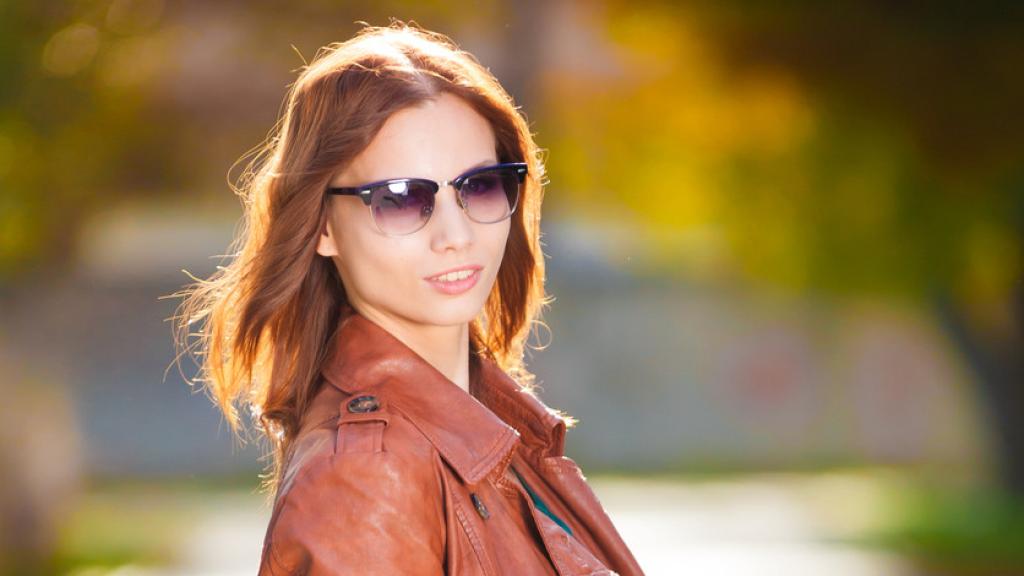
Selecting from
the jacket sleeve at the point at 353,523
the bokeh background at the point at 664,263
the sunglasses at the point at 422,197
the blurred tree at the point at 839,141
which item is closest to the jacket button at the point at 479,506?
the jacket sleeve at the point at 353,523

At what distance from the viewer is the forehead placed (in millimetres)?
2102

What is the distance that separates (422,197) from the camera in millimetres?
2104

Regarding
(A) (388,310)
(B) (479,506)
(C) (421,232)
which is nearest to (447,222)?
(C) (421,232)

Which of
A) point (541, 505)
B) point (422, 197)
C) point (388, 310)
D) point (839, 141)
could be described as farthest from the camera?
point (839, 141)

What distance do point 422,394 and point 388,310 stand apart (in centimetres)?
18

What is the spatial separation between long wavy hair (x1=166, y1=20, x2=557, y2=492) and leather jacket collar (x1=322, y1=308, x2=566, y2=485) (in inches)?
2.8

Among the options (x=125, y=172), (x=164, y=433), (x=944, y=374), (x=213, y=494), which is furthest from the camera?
(x=164, y=433)

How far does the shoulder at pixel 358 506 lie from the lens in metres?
1.83

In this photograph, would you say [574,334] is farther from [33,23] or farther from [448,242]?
[448,242]

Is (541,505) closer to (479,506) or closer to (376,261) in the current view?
(479,506)

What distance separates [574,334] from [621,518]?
12.9 feet

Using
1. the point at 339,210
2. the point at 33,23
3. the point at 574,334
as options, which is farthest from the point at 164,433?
the point at 339,210

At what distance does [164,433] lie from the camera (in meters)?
15.6

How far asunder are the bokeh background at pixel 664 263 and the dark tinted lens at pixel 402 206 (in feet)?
22.4
